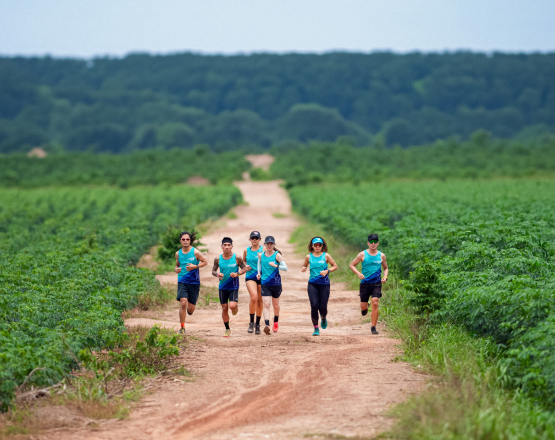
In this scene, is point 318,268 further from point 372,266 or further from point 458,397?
point 458,397

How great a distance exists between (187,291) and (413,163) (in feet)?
174

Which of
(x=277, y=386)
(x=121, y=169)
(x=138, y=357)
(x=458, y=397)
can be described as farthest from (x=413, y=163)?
(x=458, y=397)

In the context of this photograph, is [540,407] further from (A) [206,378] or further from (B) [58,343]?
(B) [58,343]

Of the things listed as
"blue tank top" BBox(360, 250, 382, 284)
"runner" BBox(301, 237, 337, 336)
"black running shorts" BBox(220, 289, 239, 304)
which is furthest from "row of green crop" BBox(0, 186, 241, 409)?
"blue tank top" BBox(360, 250, 382, 284)

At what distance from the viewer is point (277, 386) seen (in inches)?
307

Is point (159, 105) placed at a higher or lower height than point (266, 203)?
higher

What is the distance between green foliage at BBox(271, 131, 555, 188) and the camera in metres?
50.9

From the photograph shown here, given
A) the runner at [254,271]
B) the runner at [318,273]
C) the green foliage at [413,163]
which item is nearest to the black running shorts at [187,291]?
the runner at [254,271]

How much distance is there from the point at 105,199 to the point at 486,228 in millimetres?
25706

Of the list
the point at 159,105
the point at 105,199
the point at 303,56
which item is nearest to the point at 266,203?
the point at 105,199

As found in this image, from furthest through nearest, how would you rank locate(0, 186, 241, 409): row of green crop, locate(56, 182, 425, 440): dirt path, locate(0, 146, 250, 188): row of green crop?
locate(0, 146, 250, 188): row of green crop
locate(0, 186, 241, 409): row of green crop
locate(56, 182, 425, 440): dirt path

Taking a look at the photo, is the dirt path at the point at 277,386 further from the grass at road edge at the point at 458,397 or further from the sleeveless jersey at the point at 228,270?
the sleeveless jersey at the point at 228,270

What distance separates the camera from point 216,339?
397 inches

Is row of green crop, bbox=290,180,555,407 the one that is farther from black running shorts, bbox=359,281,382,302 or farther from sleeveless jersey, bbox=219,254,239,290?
sleeveless jersey, bbox=219,254,239,290
